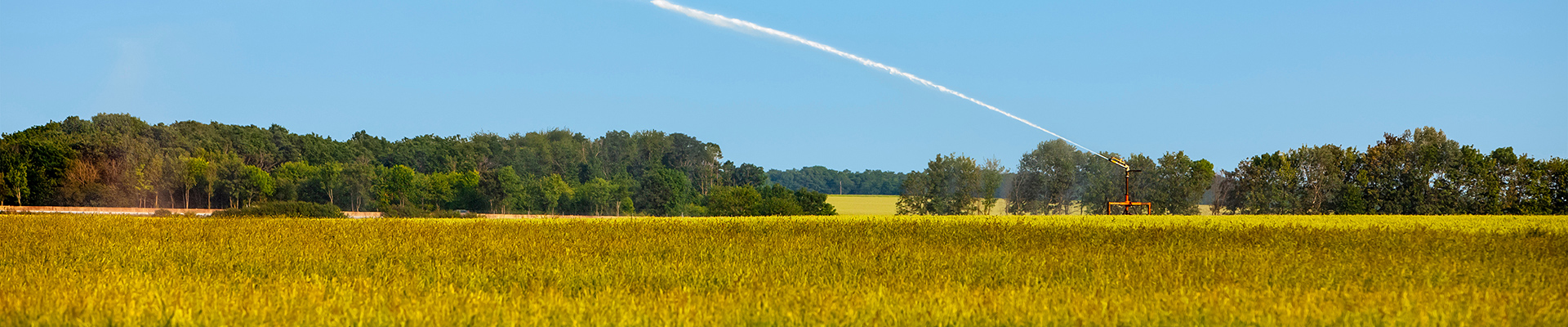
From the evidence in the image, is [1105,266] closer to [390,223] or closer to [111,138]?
[390,223]

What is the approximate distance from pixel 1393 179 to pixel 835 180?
73584 mm

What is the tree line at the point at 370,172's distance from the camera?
7594cm

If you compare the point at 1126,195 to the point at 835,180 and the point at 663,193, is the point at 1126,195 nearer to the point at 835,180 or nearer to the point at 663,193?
the point at 663,193

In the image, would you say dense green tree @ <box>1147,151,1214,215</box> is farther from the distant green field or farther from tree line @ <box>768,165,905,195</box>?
tree line @ <box>768,165,905,195</box>

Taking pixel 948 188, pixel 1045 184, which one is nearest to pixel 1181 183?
pixel 1045 184

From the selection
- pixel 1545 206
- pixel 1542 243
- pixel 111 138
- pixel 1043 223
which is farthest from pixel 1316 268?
pixel 111 138

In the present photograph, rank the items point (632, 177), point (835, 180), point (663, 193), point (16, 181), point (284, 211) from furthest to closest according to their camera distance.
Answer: point (835, 180), point (632, 177), point (663, 193), point (16, 181), point (284, 211)

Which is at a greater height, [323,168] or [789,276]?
[323,168]

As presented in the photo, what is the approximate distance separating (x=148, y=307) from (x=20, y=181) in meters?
82.3

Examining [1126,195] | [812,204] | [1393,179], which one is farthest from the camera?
[812,204]

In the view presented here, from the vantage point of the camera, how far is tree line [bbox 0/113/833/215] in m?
75.9

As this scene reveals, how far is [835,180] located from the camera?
12306 cm

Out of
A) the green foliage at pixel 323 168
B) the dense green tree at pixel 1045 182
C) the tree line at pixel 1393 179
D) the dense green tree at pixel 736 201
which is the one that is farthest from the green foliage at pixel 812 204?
the tree line at pixel 1393 179

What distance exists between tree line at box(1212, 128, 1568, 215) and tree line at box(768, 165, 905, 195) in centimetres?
6208
